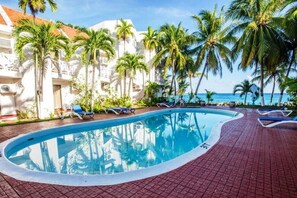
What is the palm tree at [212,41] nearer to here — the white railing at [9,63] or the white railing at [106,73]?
the white railing at [106,73]

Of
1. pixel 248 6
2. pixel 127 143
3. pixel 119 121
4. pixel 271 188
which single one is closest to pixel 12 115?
pixel 119 121

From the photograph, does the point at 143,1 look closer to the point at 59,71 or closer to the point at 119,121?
the point at 59,71

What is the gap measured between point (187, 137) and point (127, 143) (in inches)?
135

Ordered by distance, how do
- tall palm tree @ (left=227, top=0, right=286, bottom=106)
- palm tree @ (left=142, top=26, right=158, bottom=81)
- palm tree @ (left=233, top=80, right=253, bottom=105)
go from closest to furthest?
tall palm tree @ (left=227, top=0, right=286, bottom=106) < palm tree @ (left=142, top=26, right=158, bottom=81) < palm tree @ (left=233, top=80, right=253, bottom=105)

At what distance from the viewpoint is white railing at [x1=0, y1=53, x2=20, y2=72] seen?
1200cm

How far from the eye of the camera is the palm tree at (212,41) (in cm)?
2127

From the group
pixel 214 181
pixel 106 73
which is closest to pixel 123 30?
pixel 106 73

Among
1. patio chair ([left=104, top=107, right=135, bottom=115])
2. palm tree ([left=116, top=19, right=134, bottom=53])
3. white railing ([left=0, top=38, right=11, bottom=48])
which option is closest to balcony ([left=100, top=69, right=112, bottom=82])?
palm tree ([left=116, top=19, right=134, bottom=53])

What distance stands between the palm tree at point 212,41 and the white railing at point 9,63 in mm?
19067

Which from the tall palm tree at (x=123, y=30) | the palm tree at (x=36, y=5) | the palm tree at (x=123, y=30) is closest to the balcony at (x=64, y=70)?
the palm tree at (x=36, y=5)

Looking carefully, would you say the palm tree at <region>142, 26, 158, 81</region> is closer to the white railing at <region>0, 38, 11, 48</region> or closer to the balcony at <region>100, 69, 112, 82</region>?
the balcony at <region>100, 69, 112, 82</region>

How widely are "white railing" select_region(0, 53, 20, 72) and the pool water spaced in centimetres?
673

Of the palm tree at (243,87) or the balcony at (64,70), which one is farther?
the palm tree at (243,87)

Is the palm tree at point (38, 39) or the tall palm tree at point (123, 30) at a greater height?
the tall palm tree at point (123, 30)
